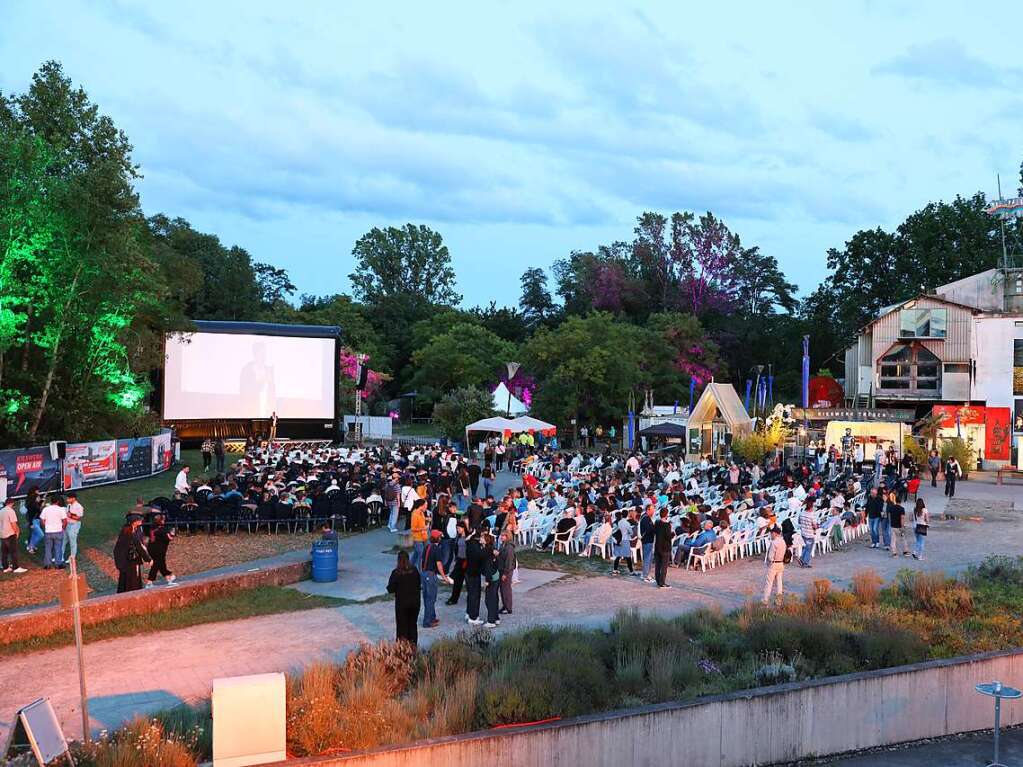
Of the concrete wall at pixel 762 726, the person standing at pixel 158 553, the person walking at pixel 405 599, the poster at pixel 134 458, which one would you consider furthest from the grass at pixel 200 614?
the poster at pixel 134 458

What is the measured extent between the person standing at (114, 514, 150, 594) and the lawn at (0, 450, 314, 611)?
1484mm

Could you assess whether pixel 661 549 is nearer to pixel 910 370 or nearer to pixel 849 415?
pixel 849 415

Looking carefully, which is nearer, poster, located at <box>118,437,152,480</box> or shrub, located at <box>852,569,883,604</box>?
shrub, located at <box>852,569,883,604</box>

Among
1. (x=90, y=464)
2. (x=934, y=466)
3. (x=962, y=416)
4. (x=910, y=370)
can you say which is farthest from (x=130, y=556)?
(x=910, y=370)

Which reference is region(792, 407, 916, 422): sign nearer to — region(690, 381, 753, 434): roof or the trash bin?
region(690, 381, 753, 434): roof

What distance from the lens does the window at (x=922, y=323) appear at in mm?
48438

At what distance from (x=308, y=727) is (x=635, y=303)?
67.6 meters

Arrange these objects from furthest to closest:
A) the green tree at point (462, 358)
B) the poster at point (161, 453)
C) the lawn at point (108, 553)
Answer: the green tree at point (462, 358), the poster at point (161, 453), the lawn at point (108, 553)

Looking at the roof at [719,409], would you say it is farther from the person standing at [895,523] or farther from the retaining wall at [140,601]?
the retaining wall at [140,601]

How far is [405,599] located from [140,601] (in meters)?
4.38

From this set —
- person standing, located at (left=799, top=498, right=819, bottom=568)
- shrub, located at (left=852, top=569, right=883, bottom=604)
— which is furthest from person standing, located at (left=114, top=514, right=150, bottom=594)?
person standing, located at (left=799, top=498, right=819, bottom=568)

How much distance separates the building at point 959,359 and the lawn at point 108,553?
29.1m

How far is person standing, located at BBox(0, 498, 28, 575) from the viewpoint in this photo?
49.6ft

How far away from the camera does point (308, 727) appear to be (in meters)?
7.27
